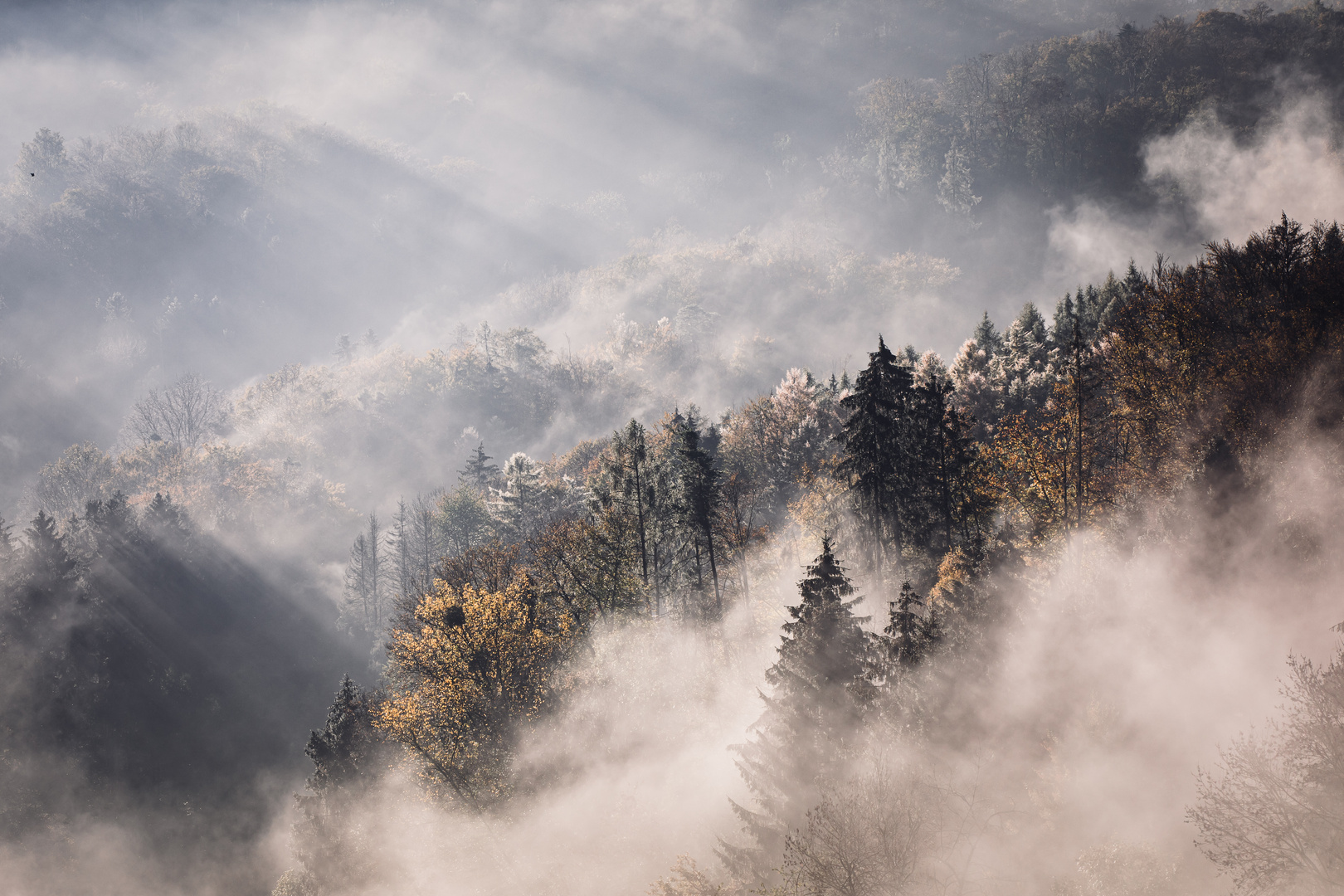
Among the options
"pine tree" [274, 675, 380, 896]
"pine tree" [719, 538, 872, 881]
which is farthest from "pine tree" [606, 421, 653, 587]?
"pine tree" [274, 675, 380, 896]

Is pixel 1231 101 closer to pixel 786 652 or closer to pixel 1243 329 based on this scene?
pixel 1243 329

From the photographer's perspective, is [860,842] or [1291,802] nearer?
[1291,802]

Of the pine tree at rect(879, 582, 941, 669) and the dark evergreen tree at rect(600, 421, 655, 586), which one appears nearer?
the pine tree at rect(879, 582, 941, 669)

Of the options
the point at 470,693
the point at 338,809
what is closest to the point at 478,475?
the point at 338,809

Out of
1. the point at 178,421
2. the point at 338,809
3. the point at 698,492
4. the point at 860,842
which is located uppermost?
the point at 178,421

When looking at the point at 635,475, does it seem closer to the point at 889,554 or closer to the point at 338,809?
the point at 889,554

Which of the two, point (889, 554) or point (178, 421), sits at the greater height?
point (178, 421)

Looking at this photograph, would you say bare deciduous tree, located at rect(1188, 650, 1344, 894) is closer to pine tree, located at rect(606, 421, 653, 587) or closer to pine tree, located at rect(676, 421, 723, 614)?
pine tree, located at rect(676, 421, 723, 614)
